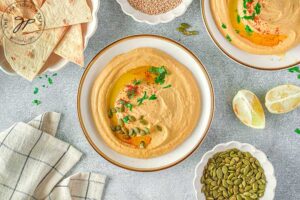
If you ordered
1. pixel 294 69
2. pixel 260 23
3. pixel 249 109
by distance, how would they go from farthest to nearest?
pixel 294 69, pixel 249 109, pixel 260 23

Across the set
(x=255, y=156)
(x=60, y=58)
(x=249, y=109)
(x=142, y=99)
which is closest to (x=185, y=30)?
(x=142, y=99)

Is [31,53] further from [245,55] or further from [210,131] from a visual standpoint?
[245,55]

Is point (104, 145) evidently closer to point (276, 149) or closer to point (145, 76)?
point (145, 76)

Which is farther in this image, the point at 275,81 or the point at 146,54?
the point at 275,81

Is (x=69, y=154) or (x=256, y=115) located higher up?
(x=256, y=115)

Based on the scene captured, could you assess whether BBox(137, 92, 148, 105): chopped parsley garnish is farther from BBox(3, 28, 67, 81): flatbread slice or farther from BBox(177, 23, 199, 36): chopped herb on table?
BBox(3, 28, 67, 81): flatbread slice

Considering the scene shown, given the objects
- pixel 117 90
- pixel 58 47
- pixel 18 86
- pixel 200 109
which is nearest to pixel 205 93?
pixel 200 109
